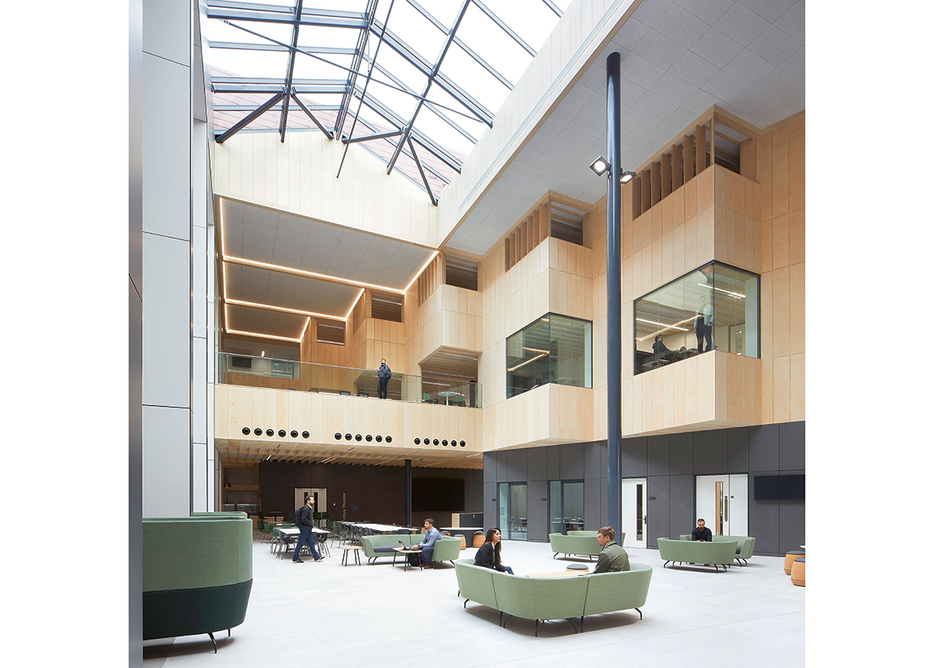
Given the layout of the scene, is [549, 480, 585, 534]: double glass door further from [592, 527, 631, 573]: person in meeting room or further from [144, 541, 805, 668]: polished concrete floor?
[592, 527, 631, 573]: person in meeting room

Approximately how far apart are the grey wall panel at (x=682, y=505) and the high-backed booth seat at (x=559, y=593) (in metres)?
10.6

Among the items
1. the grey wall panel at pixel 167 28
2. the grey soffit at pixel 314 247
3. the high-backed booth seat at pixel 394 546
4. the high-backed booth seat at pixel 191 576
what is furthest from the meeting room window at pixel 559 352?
the high-backed booth seat at pixel 191 576

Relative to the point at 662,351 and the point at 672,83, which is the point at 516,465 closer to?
the point at 662,351

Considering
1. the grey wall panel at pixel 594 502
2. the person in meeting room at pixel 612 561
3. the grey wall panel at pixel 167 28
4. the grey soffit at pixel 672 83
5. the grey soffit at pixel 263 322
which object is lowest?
the grey wall panel at pixel 594 502

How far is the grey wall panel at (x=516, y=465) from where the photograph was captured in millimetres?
23641

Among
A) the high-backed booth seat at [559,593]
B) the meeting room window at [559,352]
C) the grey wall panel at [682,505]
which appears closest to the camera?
the high-backed booth seat at [559,593]

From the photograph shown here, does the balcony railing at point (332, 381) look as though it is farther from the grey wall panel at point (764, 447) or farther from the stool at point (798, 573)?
the stool at point (798, 573)

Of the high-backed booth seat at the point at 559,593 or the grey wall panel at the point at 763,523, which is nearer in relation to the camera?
the high-backed booth seat at the point at 559,593

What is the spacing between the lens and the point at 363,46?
702 inches

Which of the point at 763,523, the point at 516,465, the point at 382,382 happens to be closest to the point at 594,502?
the point at 516,465

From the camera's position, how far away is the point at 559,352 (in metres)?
20.8

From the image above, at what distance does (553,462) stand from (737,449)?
23.9 ft
